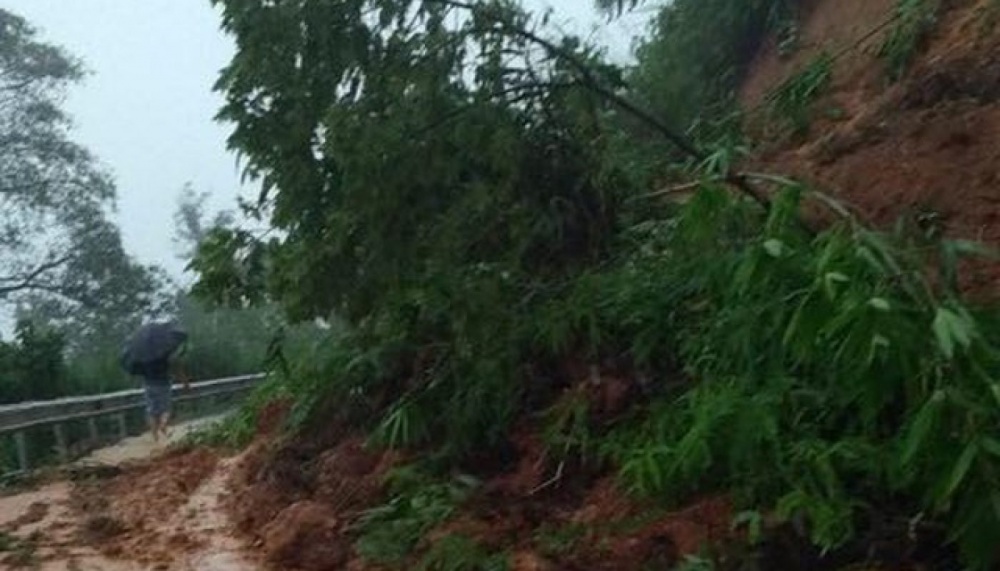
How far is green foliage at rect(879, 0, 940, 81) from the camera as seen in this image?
912 centimetres

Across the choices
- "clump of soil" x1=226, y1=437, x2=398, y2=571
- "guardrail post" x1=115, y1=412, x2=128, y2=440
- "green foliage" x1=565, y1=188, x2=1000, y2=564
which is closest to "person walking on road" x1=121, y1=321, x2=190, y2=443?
"guardrail post" x1=115, y1=412, x2=128, y2=440

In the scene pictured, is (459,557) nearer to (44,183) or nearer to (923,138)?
(923,138)

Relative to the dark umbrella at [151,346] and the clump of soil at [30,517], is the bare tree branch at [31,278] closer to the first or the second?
the dark umbrella at [151,346]

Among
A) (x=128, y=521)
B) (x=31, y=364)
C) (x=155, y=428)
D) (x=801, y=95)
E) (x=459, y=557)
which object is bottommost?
(x=459, y=557)

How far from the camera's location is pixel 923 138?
24.2ft

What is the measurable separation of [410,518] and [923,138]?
4031 mm

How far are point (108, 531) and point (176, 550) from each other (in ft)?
3.19

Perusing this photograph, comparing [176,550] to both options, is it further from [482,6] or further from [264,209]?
[482,6]

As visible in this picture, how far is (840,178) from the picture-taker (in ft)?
25.0

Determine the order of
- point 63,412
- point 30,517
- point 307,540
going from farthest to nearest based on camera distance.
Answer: point 63,412 → point 30,517 → point 307,540

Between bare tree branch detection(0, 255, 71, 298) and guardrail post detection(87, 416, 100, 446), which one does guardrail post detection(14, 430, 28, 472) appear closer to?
guardrail post detection(87, 416, 100, 446)

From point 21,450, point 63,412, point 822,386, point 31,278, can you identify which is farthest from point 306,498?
point 31,278

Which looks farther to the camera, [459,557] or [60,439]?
[60,439]

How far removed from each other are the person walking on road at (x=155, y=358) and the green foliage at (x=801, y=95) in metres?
8.27
